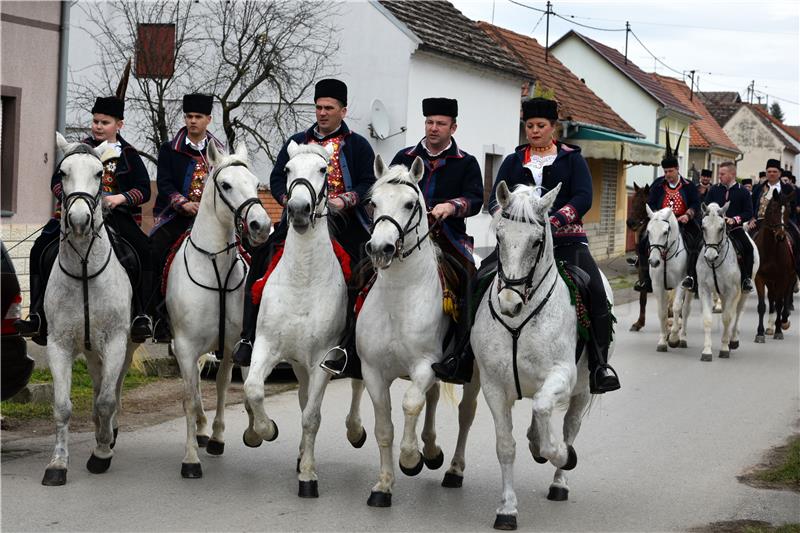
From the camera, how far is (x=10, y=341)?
751 cm

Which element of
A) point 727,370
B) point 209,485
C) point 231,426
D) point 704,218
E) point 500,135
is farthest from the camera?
point 500,135

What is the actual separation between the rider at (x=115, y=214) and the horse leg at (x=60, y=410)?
0.38 meters

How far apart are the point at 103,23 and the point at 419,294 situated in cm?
1699

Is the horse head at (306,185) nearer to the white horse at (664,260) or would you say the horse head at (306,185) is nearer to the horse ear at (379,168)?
the horse ear at (379,168)

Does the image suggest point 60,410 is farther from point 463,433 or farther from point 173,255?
point 463,433

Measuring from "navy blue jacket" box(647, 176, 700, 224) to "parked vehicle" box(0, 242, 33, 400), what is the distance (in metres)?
11.5

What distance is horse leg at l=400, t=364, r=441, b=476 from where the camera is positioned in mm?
6957

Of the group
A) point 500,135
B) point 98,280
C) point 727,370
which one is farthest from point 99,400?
point 500,135

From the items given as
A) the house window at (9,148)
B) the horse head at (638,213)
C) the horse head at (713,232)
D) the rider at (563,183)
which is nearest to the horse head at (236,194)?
the rider at (563,183)

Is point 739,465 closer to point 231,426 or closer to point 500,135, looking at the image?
point 231,426

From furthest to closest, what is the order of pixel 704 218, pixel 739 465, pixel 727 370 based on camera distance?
pixel 704 218 → pixel 727 370 → pixel 739 465

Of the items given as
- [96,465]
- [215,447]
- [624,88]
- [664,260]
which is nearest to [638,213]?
[664,260]

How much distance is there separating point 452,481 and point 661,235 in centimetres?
928

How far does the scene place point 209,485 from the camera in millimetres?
7637
